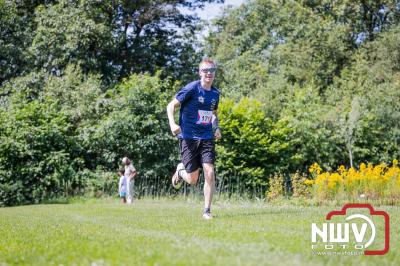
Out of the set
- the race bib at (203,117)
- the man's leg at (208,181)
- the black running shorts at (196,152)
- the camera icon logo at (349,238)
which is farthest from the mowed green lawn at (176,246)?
the race bib at (203,117)

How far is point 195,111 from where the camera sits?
8.53 metres

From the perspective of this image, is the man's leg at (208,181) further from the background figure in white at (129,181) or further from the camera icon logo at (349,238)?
the background figure in white at (129,181)

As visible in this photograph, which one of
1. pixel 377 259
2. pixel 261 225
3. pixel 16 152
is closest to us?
pixel 377 259

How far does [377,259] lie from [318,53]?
3192 cm

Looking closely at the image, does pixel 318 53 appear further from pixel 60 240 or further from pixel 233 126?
pixel 60 240

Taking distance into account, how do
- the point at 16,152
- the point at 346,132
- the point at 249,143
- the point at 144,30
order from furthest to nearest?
the point at 144,30 < the point at 346,132 < the point at 249,143 < the point at 16,152

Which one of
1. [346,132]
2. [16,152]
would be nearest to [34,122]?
[16,152]

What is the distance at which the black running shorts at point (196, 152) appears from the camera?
8492 mm

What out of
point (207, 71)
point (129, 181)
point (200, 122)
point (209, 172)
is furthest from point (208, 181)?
point (129, 181)

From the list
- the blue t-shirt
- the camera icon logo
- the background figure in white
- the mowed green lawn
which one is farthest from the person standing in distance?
the background figure in white

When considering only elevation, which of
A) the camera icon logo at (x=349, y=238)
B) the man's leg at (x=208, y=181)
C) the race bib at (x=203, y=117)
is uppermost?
the race bib at (x=203, y=117)

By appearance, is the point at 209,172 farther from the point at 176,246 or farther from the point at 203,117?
the point at 176,246

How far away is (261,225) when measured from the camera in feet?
22.3

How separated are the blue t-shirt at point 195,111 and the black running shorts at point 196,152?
0.27 feet
